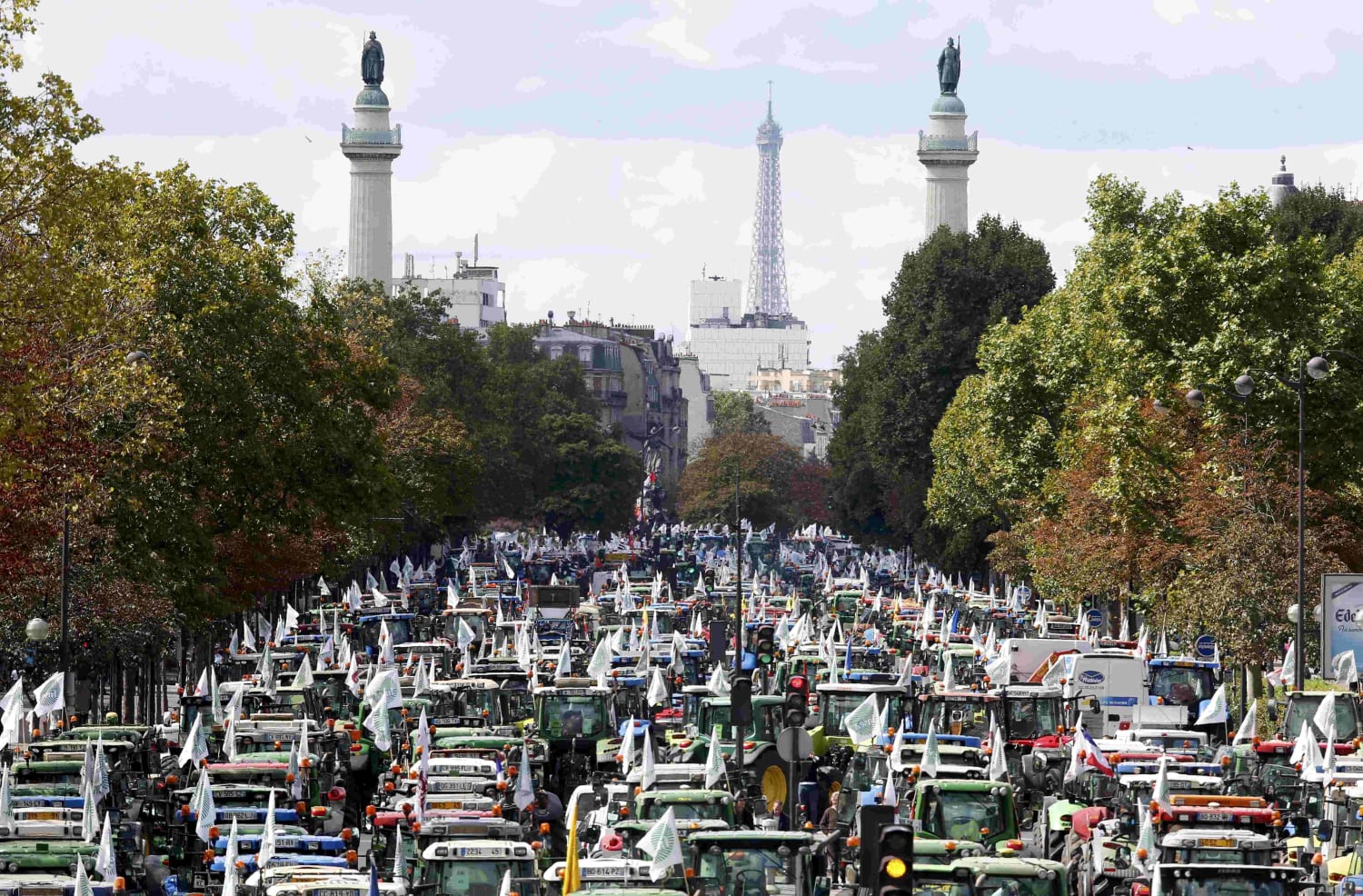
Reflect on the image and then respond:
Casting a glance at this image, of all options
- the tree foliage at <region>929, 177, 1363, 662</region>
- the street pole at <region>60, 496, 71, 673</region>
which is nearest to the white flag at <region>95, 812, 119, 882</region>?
the street pole at <region>60, 496, 71, 673</region>

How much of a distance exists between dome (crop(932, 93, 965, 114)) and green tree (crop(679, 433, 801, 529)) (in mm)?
25183

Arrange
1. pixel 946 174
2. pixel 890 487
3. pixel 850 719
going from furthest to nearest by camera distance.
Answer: pixel 946 174
pixel 890 487
pixel 850 719

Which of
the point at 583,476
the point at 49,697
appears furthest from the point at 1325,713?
the point at 583,476

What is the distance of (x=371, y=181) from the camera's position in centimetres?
14375

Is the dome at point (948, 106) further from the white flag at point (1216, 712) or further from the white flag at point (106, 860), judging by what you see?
the white flag at point (106, 860)

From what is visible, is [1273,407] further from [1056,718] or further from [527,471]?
[527,471]

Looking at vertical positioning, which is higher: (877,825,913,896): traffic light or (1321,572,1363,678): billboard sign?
(1321,572,1363,678): billboard sign

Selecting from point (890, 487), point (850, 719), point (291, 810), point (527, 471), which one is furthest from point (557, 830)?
point (527, 471)

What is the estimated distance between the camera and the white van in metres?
42.4

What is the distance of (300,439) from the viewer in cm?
5581

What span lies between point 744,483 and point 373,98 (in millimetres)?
35207

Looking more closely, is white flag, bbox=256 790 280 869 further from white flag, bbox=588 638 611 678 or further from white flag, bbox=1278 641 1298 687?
white flag, bbox=1278 641 1298 687

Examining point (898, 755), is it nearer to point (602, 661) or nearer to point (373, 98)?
point (602, 661)

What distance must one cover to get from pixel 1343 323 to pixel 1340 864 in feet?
99.7
